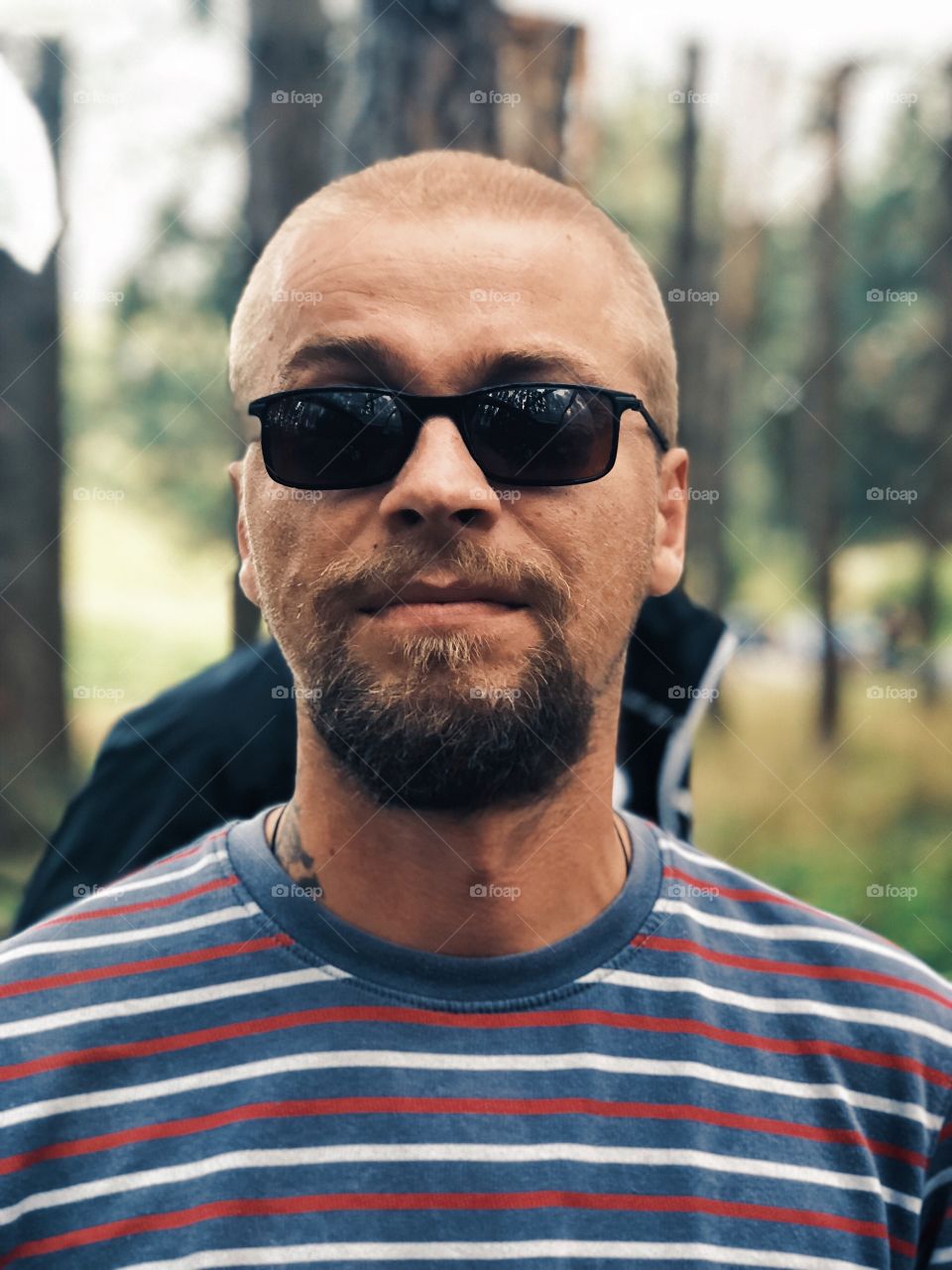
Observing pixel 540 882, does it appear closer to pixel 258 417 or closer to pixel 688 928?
pixel 688 928

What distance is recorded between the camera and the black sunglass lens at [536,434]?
1.50 metres

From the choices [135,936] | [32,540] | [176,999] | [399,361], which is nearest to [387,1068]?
[176,999]

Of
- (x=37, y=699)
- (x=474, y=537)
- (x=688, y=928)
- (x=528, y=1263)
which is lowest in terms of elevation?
(x=37, y=699)

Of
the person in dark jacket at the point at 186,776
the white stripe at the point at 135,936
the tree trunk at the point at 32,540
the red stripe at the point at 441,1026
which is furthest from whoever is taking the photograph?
the tree trunk at the point at 32,540

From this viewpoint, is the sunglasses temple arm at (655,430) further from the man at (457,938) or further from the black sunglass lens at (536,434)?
the black sunglass lens at (536,434)

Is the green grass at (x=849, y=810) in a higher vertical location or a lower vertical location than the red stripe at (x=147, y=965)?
lower

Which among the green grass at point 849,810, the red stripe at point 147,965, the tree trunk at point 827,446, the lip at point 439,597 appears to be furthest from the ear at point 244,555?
the tree trunk at point 827,446

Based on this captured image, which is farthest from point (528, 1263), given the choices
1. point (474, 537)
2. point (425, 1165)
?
point (474, 537)

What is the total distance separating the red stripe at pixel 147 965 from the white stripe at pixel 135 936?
1.4 inches

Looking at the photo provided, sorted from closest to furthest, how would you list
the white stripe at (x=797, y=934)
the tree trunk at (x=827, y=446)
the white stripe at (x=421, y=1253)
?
the white stripe at (x=421, y=1253) < the white stripe at (x=797, y=934) < the tree trunk at (x=827, y=446)

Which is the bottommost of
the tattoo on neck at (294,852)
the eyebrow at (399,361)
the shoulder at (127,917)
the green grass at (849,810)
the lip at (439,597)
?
the green grass at (849,810)

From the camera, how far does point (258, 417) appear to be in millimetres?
1582

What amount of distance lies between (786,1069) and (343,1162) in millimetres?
614

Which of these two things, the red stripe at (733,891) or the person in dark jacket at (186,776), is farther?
the person in dark jacket at (186,776)
